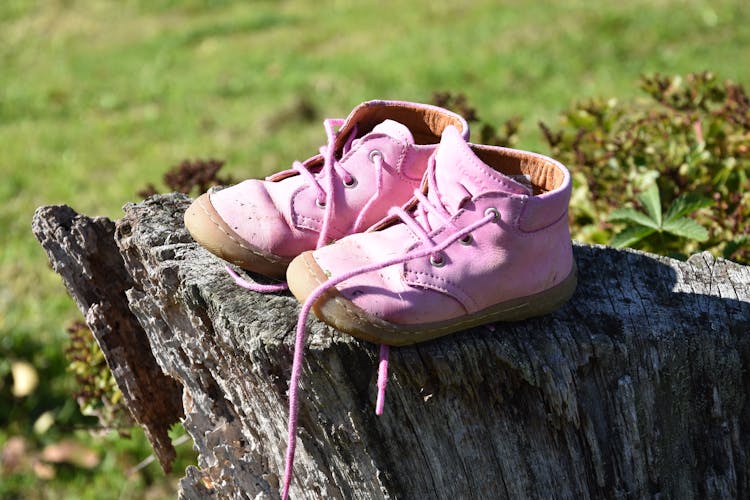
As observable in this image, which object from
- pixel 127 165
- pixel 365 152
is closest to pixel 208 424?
pixel 365 152

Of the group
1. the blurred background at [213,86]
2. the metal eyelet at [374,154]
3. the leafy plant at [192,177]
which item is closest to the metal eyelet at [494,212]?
the metal eyelet at [374,154]

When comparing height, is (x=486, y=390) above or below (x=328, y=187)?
below

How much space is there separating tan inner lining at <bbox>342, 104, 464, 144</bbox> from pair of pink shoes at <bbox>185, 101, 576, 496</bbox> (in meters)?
0.02

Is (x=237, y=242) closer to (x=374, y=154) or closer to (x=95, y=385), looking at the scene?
(x=374, y=154)

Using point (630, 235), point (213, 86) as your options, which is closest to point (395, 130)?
point (630, 235)

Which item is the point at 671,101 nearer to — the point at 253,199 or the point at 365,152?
the point at 365,152

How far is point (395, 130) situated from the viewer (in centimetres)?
229

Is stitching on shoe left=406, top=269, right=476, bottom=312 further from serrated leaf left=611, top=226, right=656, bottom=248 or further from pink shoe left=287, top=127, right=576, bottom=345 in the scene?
serrated leaf left=611, top=226, right=656, bottom=248

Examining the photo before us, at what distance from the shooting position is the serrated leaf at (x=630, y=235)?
2850 mm

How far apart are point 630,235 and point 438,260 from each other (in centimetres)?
111

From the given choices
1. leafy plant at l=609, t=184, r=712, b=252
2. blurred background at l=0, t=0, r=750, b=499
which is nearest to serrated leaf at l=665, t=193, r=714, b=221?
leafy plant at l=609, t=184, r=712, b=252

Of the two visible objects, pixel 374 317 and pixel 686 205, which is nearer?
pixel 374 317

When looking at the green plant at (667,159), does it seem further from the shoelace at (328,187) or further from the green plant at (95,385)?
the green plant at (95,385)

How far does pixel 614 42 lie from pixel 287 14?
3819 mm
